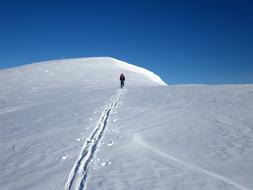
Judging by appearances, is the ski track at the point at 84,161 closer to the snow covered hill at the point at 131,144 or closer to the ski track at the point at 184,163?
the snow covered hill at the point at 131,144

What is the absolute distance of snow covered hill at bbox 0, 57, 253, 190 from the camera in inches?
322

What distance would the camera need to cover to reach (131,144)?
11.1 meters

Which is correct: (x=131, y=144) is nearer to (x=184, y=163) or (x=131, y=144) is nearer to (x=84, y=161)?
(x=84, y=161)

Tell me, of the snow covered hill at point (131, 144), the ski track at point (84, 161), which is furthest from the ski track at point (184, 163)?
the ski track at point (84, 161)

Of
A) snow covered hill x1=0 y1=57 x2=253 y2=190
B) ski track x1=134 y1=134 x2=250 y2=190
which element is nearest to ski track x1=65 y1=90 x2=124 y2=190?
snow covered hill x1=0 y1=57 x2=253 y2=190

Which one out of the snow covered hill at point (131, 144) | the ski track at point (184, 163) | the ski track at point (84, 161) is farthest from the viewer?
the snow covered hill at point (131, 144)

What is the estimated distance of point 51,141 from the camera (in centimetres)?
1227

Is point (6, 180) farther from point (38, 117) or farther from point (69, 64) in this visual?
point (69, 64)

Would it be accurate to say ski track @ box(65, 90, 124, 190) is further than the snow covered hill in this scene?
No

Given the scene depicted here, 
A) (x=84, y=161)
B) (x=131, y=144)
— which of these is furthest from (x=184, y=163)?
(x=84, y=161)

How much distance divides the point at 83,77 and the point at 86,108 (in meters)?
23.1

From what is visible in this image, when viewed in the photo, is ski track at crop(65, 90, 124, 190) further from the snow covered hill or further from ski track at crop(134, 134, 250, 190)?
ski track at crop(134, 134, 250, 190)

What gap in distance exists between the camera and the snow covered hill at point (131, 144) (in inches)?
322

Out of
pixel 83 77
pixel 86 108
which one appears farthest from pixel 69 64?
pixel 86 108
